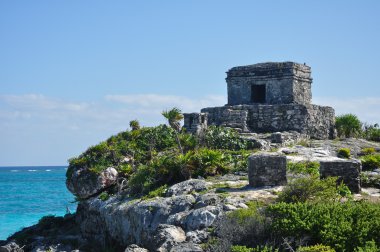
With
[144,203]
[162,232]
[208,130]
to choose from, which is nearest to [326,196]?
[162,232]

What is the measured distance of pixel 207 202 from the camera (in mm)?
11078

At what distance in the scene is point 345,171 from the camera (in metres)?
12.3

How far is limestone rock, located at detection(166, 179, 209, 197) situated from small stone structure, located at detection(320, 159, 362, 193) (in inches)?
103

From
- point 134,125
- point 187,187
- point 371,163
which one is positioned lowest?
point 187,187

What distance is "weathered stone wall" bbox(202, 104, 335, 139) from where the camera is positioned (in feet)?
67.1

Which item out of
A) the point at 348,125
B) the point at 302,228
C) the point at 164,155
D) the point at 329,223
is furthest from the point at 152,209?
Answer: the point at 348,125

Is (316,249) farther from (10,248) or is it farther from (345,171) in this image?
(10,248)

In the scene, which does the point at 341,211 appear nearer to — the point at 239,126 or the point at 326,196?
the point at 326,196

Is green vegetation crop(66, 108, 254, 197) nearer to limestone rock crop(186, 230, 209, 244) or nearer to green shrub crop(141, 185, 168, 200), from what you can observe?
green shrub crop(141, 185, 168, 200)

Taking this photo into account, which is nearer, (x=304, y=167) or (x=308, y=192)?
(x=308, y=192)

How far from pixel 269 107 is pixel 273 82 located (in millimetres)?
1714

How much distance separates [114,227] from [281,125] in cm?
894

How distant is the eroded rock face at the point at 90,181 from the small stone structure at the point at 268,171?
5.78 meters

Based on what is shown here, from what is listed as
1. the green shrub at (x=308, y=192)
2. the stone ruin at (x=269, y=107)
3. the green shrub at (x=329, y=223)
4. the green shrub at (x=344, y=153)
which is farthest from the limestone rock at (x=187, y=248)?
the stone ruin at (x=269, y=107)
